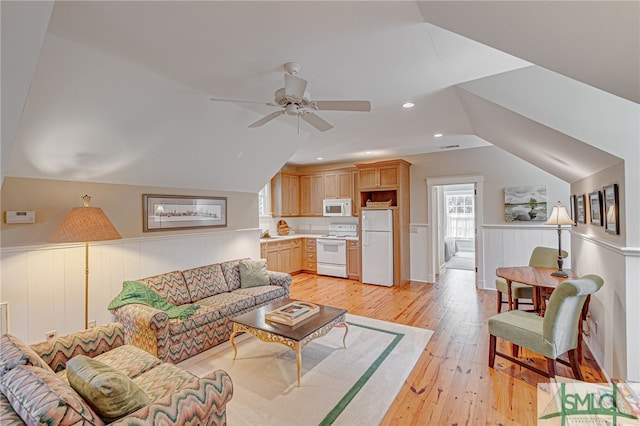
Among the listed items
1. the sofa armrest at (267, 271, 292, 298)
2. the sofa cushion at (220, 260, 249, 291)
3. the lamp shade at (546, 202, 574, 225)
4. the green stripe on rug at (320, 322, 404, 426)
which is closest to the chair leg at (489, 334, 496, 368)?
the green stripe on rug at (320, 322, 404, 426)

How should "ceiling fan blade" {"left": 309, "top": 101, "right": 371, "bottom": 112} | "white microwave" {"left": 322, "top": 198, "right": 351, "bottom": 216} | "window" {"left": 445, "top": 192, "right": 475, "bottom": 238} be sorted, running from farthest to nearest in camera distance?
"window" {"left": 445, "top": 192, "right": 475, "bottom": 238} < "white microwave" {"left": 322, "top": 198, "right": 351, "bottom": 216} < "ceiling fan blade" {"left": 309, "top": 101, "right": 371, "bottom": 112}

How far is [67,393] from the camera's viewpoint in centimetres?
122

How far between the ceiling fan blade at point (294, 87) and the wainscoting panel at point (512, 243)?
4.60 m

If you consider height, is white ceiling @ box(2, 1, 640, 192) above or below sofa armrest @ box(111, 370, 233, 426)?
above

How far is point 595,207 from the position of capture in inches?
109

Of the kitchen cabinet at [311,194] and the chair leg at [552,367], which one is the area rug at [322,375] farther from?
the kitchen cabinet at [311,194]

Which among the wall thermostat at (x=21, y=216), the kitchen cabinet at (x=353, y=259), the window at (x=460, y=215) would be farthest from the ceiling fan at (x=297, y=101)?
the window at (x=460, y=215)

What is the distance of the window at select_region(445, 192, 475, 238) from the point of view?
9.23m

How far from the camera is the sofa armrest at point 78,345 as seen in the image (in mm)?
1929

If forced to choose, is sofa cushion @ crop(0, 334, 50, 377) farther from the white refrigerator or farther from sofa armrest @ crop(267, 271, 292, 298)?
the white refrigerator

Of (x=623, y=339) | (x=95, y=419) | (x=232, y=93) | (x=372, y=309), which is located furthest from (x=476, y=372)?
(x=232, y=93)

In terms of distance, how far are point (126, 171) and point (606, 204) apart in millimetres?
4685


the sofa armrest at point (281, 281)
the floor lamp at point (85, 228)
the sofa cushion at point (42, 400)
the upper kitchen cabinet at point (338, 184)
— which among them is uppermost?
the upper kitchen cabinet at point (338, 184)
